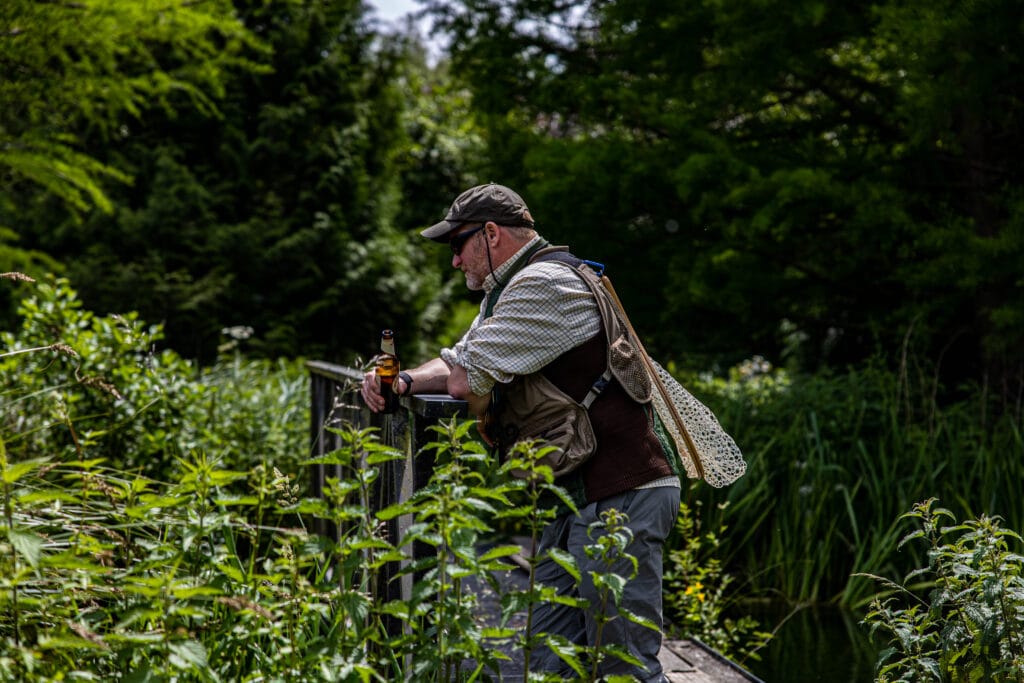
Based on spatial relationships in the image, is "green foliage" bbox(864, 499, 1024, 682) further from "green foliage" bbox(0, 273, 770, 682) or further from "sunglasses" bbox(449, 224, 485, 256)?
"sunglasses" bbox(449, 224, 485, 256)

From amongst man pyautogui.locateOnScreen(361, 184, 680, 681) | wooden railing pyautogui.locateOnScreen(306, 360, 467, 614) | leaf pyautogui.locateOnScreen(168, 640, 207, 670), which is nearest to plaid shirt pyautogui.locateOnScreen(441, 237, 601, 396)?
man pyautogui.locateOnScreen(361, 184, 680, 681)

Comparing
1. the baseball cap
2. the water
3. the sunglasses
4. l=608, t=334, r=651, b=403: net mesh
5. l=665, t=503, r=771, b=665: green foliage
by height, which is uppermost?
the baseball cap

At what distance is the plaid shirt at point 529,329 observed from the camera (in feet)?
8.47

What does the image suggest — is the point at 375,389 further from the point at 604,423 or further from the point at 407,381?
the point at 604,423

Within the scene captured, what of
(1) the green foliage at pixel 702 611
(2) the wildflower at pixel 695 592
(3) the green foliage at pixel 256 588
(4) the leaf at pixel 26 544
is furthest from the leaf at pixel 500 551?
(2) the wildflower at pixel 695 592

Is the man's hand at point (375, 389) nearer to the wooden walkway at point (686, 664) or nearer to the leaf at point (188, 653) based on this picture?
the wooden walkway at point (686, 664)

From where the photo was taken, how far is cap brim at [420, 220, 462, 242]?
9.40 ft

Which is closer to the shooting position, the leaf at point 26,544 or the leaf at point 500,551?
the leaf at point 26,544

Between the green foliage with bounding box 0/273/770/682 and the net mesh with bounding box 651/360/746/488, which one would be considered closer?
the green foliage with bounding box 0/273/770/682

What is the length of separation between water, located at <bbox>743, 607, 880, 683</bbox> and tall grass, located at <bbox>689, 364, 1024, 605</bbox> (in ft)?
0.57

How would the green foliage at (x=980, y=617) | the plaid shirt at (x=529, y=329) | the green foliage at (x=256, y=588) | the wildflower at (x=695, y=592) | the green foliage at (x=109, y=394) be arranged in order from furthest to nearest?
1. the green foliage at (x=109, y=394)
2. the wildflower at (x=695, y=592)
3. the plaid shirt at (x=529, y=329)
4. the green foliage at (x=980, y=617)
5. the green foliage at (x=256, y=588)

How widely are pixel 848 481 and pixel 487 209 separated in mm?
3520

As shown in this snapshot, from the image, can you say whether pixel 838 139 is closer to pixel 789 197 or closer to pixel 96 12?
pixel 789 197

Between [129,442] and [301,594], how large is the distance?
3960 millimetres
